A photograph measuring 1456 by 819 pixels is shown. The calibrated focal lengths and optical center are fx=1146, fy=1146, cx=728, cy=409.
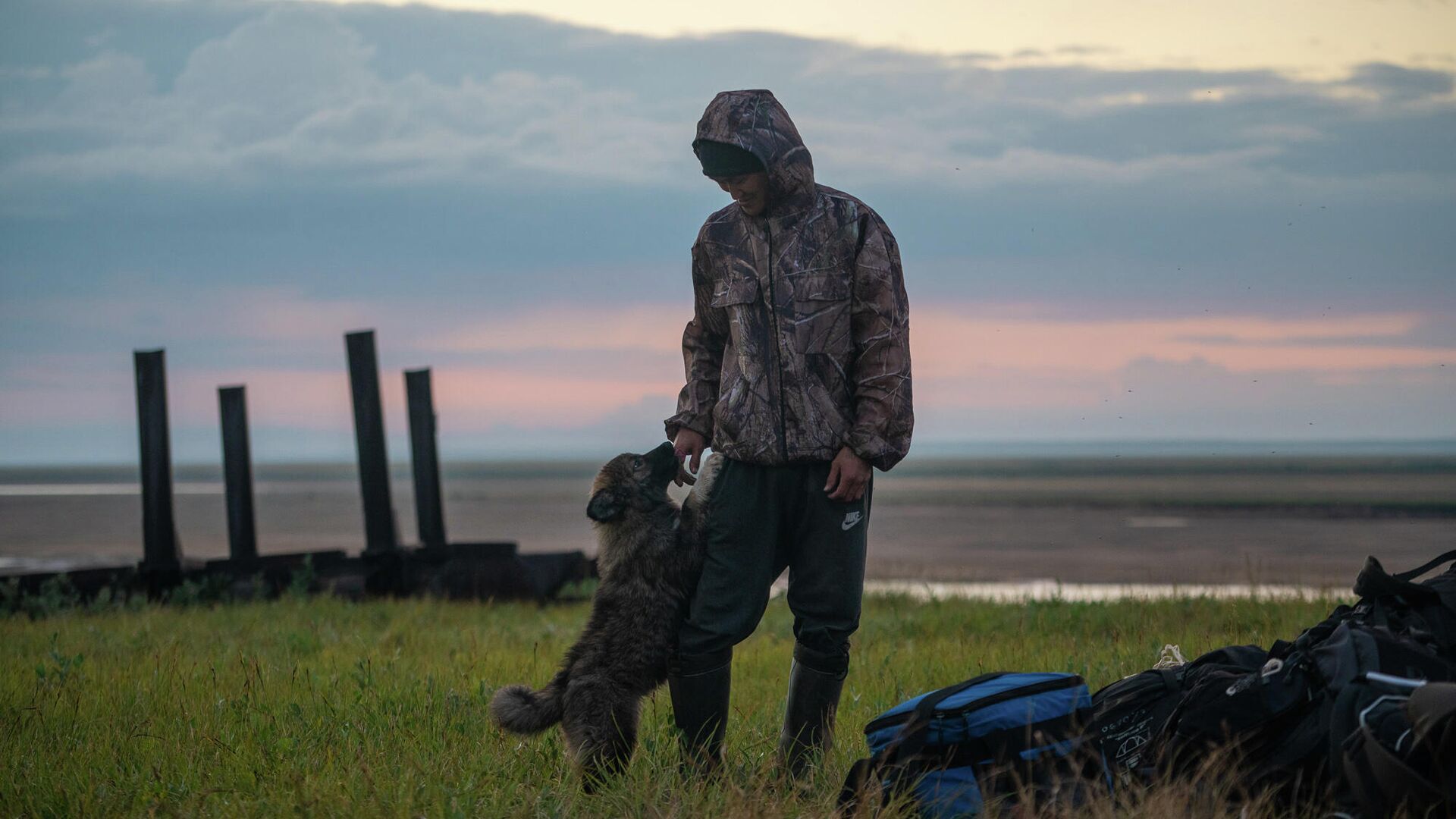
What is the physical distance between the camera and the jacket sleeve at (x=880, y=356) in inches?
173

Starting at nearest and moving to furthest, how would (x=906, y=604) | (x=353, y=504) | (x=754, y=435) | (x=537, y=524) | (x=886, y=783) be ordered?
1. (x=886, y=783)
2. (x=754, y=435)
3. (x=906, y=604)
4. (x=537, y=524)
5. (x=353, y=504)

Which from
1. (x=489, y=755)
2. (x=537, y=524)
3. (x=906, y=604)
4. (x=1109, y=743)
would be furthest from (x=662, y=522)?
(x=537, y=524)

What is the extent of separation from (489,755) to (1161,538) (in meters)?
25.0

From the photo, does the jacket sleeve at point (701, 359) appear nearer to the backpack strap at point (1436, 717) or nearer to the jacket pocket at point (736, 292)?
the jacket pocket at point (736, 292)

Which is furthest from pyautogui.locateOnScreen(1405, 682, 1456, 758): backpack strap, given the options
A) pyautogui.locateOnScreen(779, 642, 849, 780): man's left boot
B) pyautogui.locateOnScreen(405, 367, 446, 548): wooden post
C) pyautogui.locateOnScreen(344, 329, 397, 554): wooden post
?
pyautogui.locateOnScreen(405, 367, 446, 548): wooden post

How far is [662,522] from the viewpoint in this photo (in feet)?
15.5

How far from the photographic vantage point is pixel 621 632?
4.54 metres

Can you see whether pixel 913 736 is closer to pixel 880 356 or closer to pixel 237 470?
pixel 880 356

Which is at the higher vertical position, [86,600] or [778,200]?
[778,200]

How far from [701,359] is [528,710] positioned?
160 centimetres

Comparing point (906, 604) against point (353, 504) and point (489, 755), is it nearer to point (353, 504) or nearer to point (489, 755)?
point (489, 755)

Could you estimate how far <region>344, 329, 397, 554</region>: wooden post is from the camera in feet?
43.8

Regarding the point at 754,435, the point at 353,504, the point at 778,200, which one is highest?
the point at 778,200

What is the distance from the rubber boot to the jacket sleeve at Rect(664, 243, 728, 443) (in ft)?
3.07
